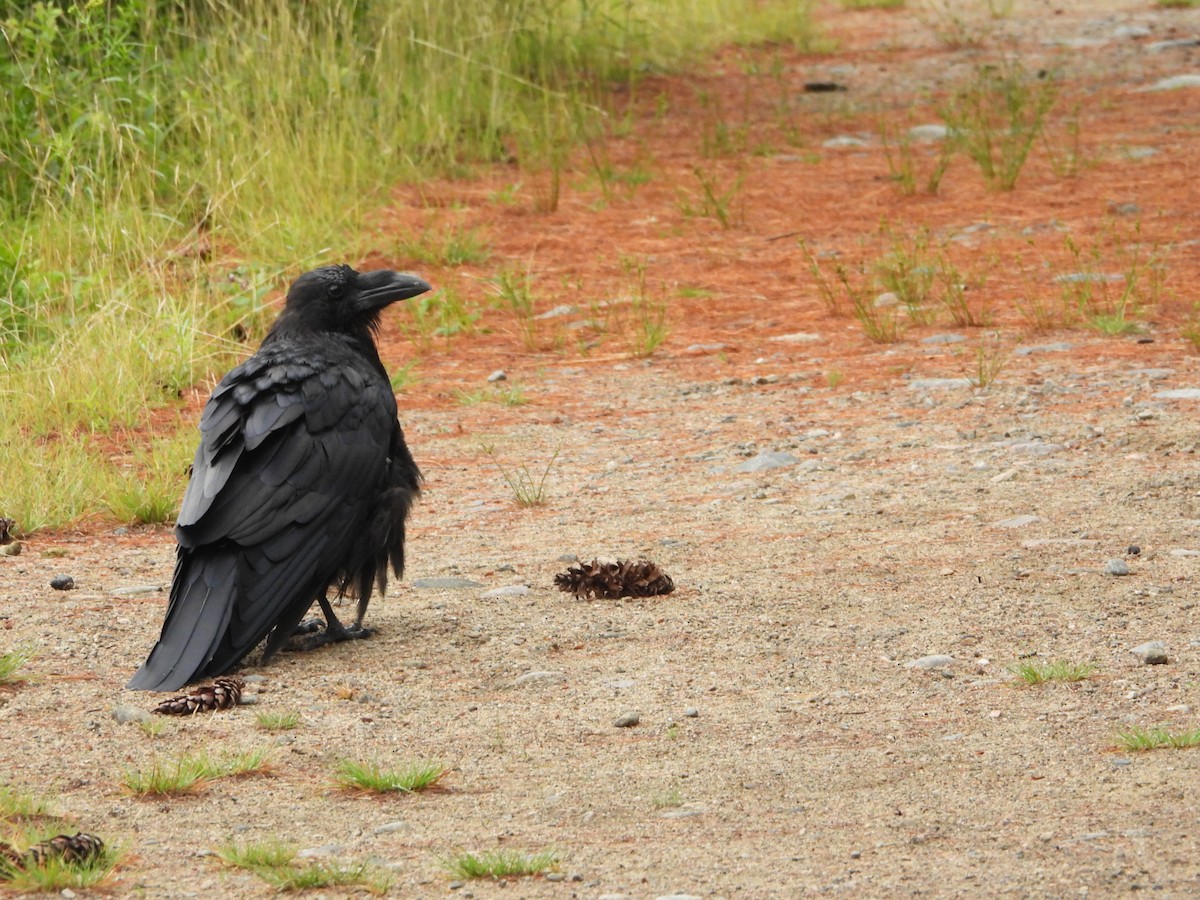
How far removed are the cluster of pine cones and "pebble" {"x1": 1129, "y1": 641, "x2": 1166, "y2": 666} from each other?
8.97ft

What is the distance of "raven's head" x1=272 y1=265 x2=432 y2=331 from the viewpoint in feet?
18.4

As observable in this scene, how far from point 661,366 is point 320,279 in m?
3.15

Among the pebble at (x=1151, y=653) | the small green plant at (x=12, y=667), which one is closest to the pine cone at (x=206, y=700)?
the small green plant at (x=12, y=667)

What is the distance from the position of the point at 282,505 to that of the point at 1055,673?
227 cm

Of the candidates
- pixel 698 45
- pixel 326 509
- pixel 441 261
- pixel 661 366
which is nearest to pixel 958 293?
pixel 661 366

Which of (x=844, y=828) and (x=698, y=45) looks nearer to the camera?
(x=844, y=828)

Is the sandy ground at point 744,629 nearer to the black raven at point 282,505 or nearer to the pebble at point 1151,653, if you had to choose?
the pebble at point 1151,653

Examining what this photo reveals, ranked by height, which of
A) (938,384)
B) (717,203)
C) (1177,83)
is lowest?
(938,384)

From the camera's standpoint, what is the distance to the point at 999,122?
1308 centimetres

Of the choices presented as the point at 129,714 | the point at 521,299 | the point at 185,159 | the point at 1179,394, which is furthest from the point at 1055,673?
the point at 185,159

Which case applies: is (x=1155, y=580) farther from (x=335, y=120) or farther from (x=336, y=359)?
(x=335, y=120)

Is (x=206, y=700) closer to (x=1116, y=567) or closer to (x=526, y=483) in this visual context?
(x=526, y=483)

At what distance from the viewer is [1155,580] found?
502 centimetres

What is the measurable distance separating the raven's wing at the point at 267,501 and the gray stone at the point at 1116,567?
2.34 meters
